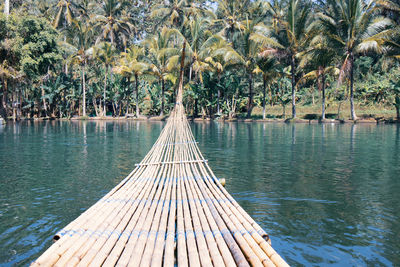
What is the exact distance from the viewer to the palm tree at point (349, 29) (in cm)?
2556

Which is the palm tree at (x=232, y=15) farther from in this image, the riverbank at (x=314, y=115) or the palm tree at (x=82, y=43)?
the palm tree at (x=82, y=43)

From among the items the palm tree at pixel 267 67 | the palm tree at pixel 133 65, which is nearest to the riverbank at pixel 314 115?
the palm tree at pixel 267 67

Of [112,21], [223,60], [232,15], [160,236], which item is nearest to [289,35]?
[223,60]

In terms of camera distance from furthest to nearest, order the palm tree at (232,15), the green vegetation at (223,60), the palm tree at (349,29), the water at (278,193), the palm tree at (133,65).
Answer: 1. the palm tree at (232,15)
2. the palm tree at (133,65)
3. the green vegetation at (223,60)
4. the palm tree at (349,29)
5. the water at (278,193)

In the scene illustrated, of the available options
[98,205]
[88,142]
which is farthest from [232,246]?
[88,142]

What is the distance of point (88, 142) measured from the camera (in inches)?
665

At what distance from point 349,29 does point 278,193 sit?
22.5 m

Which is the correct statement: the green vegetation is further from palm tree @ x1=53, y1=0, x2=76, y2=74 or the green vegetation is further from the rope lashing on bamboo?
the rope lashing on bamboo

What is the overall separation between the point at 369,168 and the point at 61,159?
9231 millimetres

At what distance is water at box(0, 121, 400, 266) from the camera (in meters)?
4.93

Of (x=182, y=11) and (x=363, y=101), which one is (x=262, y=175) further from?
(x=182, y=11)

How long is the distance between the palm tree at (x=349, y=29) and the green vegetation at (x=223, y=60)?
73 millimetres

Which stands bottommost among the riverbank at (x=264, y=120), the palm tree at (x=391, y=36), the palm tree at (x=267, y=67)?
the riverbank at (x=264, y=120)

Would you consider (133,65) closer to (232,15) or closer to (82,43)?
(82,43)
